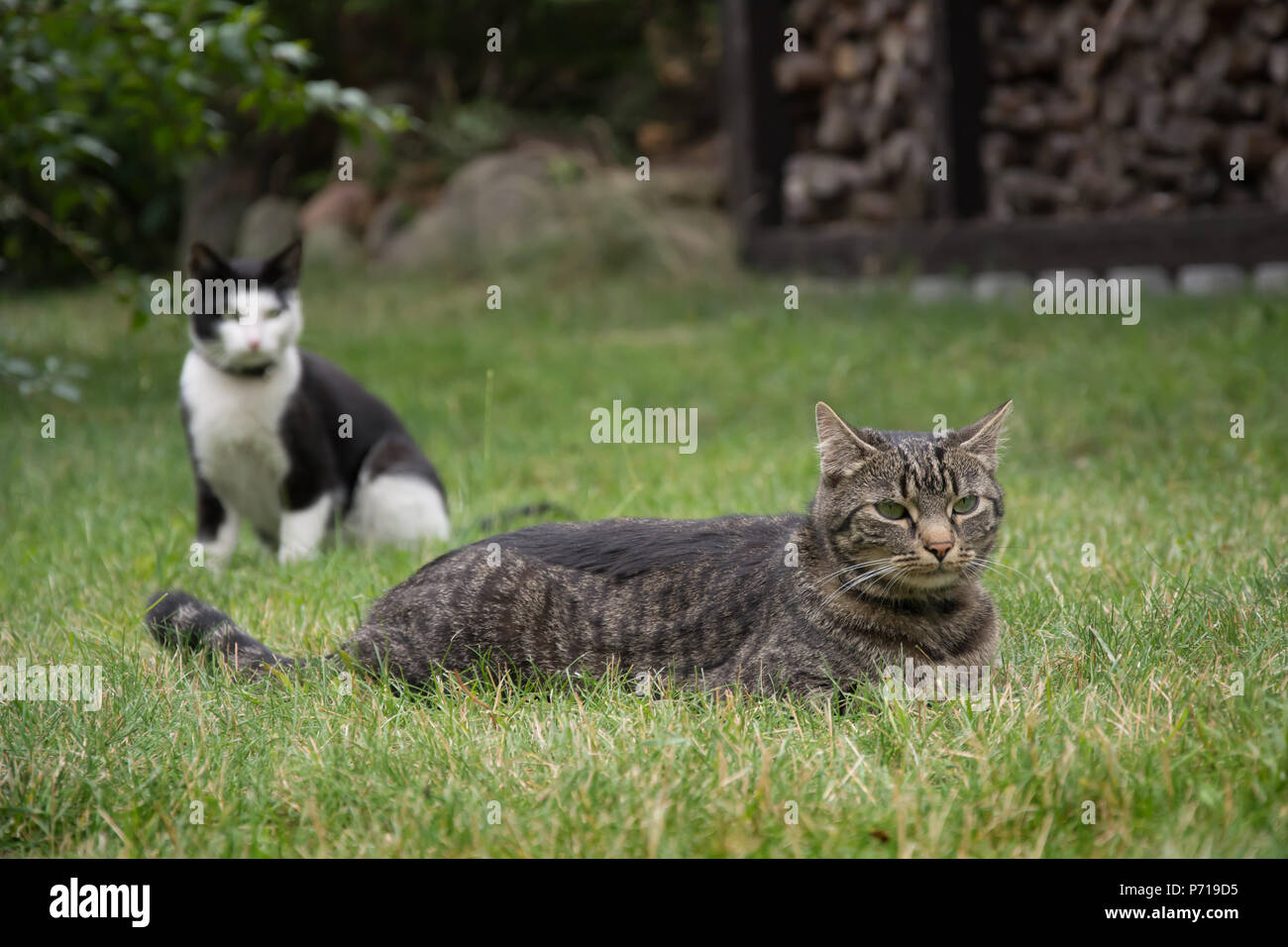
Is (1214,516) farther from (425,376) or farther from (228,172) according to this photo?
(228,172)

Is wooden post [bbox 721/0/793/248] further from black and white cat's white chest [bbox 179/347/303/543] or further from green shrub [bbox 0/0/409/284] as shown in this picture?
black and white cat's white chest [bbox 179/347/303/543]

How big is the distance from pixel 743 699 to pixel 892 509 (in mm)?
609

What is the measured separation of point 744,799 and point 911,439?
1253mm

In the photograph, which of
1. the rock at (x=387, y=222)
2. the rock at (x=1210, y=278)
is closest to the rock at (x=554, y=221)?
the rock at (x=387, y=222)

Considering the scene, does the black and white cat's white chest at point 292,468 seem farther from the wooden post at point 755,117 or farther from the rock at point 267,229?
the rock at point 267,229

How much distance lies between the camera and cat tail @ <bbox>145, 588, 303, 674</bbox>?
3281 millimetres

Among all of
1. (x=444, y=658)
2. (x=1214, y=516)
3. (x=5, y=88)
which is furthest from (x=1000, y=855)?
(x=5, y=88)

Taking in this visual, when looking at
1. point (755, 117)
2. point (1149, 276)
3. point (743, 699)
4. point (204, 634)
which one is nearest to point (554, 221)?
point (755, 117)

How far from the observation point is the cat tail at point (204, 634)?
3281 mm

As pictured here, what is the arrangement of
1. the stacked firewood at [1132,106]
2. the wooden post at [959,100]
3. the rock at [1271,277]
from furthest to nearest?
the wooden post at [959,100]
the stacked firewood at [1132,106]
the rock at [1271,277]

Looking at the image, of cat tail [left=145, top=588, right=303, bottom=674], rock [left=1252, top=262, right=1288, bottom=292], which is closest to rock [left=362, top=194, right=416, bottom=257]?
rock [left=1252, top=262, right=1288, bottom=292]

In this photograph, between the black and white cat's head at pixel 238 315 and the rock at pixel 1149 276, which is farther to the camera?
the rock at pixel 1149 276

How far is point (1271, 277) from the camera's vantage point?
8.06m

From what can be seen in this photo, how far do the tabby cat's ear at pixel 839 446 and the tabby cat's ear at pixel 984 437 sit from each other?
0.74 ft
